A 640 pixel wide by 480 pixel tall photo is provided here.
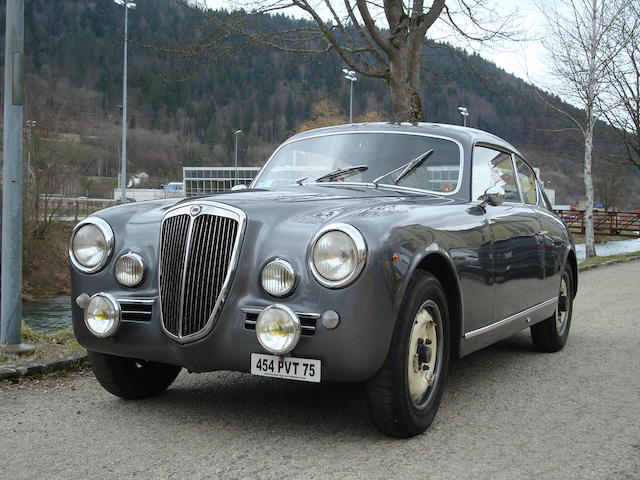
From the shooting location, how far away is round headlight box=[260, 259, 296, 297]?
10.9 feet

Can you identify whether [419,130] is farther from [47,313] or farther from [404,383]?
[47,313]

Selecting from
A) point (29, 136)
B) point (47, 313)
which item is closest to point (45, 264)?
point (29, 136)

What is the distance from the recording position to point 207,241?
3.56 meters

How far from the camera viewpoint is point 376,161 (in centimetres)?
487

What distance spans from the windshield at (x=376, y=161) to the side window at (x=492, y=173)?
0.18 m

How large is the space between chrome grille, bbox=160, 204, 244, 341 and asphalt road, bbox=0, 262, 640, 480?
591 mm

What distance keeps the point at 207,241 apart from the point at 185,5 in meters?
10.2

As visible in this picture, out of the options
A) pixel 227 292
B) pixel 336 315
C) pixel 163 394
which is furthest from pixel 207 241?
pixel 163 394

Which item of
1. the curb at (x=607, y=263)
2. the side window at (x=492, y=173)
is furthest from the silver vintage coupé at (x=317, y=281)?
the curb at (x=607, y=263)

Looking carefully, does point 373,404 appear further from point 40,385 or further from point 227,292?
point 40,385

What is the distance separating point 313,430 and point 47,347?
Answer: 280 cm

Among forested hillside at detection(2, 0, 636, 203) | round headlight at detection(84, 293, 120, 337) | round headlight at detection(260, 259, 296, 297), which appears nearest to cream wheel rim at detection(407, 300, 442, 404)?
round headlight at detection(260, 259, 296, 297)

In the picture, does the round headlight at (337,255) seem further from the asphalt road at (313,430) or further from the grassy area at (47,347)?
the grassy area at (47,347)

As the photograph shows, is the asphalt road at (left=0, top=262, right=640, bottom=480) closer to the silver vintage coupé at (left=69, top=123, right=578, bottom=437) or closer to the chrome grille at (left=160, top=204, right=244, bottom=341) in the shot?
the silver vintage coupé at (left=69, top=123, right=578, bottom=437)
